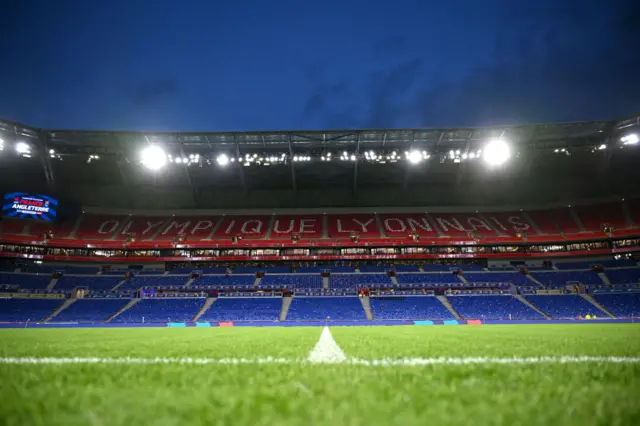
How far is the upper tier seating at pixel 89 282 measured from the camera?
3362 centimetres

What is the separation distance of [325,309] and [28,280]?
32.3 m

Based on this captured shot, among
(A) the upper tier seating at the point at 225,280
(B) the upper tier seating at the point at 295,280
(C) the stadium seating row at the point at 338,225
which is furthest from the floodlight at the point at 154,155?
(B) the upper tier seating at the point at 295,280

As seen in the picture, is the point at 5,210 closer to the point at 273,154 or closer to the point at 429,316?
the point at 273,154

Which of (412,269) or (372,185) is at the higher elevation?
(372,185)

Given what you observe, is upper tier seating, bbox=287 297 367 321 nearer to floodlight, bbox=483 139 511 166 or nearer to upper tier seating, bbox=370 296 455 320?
upper tier seating, bbox=370 296 455 320

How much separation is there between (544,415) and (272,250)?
38289 mm

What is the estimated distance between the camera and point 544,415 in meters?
1.36

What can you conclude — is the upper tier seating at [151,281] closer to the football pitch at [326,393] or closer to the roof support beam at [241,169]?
the roof support beam at [241,169]

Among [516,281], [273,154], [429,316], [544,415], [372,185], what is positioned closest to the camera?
[544,415]

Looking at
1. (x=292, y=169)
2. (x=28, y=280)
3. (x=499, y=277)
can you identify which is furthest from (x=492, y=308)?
(x=28, y=280)

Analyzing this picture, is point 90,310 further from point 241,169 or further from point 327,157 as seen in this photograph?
point 327,157

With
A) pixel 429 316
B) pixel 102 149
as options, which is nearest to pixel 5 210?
pixel 102 149

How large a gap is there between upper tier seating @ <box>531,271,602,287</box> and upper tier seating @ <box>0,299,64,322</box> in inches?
1913

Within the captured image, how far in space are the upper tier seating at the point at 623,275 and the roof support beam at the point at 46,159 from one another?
5929 centimetres
